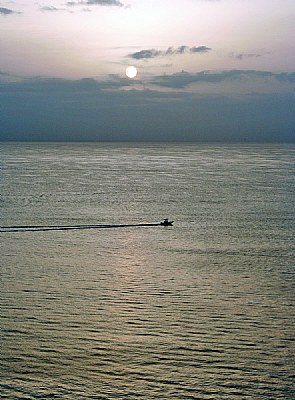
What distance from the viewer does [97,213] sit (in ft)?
152

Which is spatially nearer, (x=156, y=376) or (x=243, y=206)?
(x=156, y=376)

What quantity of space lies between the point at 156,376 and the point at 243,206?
127ft

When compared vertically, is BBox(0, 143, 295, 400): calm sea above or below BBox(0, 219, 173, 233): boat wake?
below

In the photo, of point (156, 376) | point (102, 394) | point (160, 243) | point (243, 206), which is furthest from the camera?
point (243, 206)

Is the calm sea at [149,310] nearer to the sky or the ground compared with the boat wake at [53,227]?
nearer to the ground

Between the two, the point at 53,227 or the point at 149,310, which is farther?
the point at 53,227

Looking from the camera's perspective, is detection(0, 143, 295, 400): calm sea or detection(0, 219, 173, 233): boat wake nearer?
detection(0, 143, 295, 400): calm sea

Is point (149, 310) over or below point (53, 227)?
below

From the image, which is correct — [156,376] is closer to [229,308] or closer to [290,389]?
[290,389]

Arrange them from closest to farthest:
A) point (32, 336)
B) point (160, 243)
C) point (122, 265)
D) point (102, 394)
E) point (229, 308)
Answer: point (102, 394) < point (32, 336) < point (229, 308) < point (122, 265) < point (160, 243)

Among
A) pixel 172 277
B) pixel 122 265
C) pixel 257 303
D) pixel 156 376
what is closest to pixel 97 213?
pixel 122 265

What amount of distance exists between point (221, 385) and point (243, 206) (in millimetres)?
38714

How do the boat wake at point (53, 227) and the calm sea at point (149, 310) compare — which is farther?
the boat wake at point (53, 227)

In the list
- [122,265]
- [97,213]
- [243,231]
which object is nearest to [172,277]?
[122,265]
